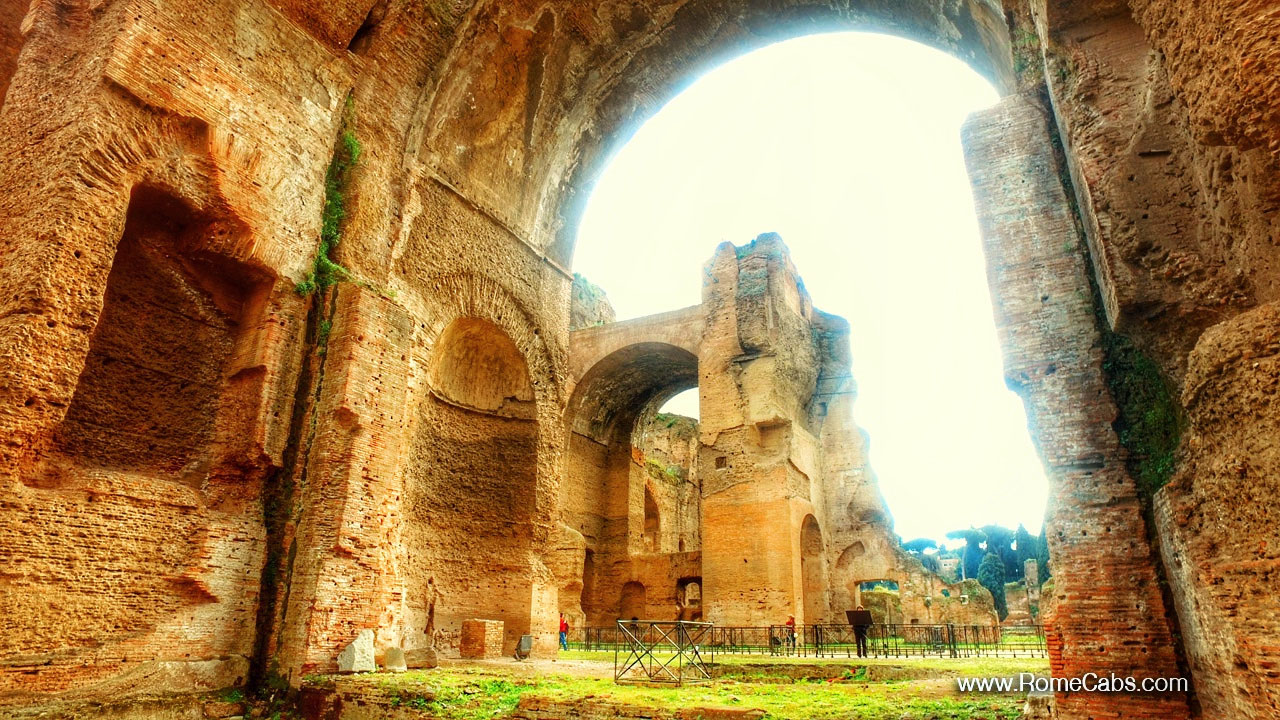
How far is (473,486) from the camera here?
10305 millimetres

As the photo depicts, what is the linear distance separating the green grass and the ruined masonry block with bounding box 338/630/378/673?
407mm

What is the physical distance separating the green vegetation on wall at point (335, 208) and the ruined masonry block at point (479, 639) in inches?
191

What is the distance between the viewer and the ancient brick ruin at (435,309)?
3791 millimetres

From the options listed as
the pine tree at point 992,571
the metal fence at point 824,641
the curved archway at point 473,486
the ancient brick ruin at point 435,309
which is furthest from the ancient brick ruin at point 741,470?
the pine tree at point 992,571

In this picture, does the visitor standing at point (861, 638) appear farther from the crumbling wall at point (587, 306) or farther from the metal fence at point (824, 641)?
the crumbling wall at point (587, 306)

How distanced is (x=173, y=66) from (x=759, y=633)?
44.8 feet

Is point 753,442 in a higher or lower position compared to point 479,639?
higher

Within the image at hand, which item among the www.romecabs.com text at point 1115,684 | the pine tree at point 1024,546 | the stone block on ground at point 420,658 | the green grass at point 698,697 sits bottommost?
the green grass at point 698,697

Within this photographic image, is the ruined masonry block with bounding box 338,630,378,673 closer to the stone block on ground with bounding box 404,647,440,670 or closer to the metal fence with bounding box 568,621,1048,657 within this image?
the stone block on ground with bounding box 404,647,440,670

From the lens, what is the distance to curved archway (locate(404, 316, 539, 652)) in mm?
9477

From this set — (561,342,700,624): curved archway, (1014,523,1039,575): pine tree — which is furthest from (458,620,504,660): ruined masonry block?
(1014,523,1039,575): pine tree

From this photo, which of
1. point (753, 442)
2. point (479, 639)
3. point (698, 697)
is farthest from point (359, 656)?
point (753, 442)

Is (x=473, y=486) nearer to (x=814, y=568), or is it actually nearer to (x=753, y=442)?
(x=753, y=442)

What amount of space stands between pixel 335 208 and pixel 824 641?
13.3m
